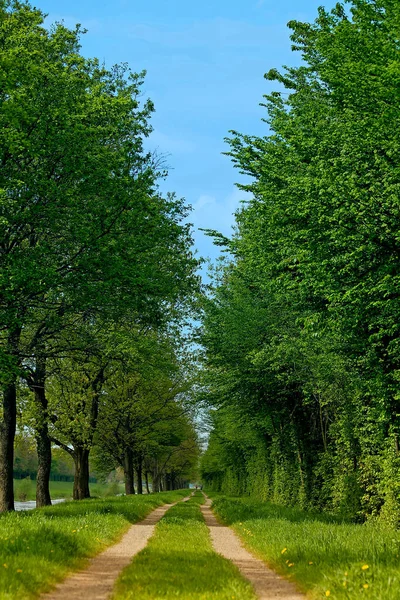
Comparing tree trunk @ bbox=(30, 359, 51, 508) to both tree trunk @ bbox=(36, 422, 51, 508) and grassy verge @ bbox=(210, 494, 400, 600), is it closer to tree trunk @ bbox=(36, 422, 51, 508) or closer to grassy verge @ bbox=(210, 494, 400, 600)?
tree trunk @ bbox=(36, 422, 51, 508)

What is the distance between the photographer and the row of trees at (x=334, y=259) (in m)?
13.8

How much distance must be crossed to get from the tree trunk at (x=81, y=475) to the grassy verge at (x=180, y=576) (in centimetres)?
2422

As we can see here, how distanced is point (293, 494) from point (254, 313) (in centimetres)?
1308

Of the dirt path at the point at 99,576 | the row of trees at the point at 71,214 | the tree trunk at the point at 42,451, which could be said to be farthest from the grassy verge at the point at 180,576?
the tree trunk at the point at 42,451

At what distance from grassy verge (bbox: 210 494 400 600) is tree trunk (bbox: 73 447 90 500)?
21.9m

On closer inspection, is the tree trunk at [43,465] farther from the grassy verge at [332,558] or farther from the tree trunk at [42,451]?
the grassy verge at [332,558]

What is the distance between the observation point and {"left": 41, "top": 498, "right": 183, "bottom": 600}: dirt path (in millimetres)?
8203

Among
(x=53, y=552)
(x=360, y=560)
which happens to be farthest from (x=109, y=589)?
(x=360, y=560)

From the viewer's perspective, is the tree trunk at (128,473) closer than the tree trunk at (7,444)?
No

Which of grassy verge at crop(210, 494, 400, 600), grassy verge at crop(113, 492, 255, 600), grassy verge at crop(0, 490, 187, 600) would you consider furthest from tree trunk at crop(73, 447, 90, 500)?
grassy verge at crop(113, 492, 255, 600)

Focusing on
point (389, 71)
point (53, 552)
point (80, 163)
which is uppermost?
point (80, 163)

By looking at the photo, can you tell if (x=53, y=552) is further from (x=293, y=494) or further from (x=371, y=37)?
(x=293, y=494)

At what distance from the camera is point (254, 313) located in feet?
83.7

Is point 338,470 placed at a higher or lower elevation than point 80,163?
lower
